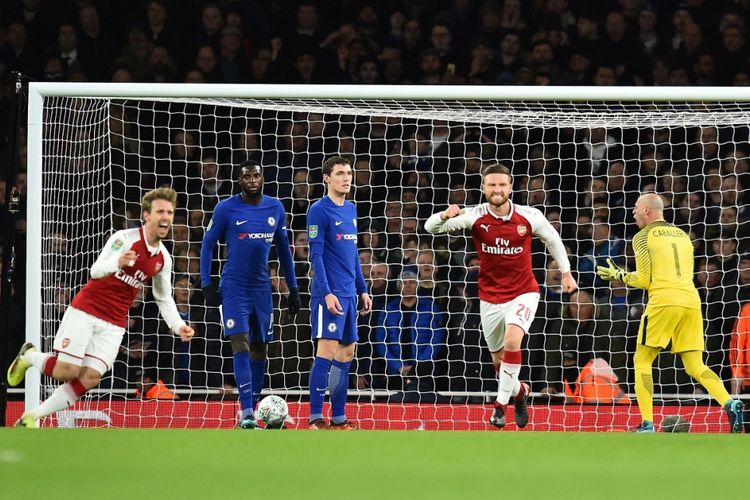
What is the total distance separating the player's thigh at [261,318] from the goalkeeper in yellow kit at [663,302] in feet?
7.37

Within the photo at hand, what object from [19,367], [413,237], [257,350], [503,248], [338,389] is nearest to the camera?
[19,367]

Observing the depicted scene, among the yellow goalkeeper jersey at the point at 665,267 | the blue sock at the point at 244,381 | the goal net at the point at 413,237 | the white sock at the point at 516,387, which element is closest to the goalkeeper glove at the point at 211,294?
the blue sock at the point at 244,381

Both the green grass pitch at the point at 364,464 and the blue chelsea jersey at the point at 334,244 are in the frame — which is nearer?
the green grass pitch at the point at 364,464

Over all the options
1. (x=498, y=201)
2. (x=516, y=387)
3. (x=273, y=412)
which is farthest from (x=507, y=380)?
(x=273, y=412)

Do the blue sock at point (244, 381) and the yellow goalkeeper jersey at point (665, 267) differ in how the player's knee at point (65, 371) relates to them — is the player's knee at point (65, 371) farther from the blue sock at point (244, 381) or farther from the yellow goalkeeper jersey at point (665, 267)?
the yellow goalkeeper jersey at point (665, 267)

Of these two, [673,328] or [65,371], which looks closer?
[65,371]

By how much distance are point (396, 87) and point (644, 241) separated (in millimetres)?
1955

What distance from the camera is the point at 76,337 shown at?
6.91 meters

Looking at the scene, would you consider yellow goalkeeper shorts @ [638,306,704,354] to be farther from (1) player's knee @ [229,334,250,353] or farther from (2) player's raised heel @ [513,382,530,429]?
(1) player's knee @ [229,334,250,353]

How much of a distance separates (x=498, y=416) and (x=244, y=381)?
1.70 m

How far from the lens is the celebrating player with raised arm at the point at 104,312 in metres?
6.91

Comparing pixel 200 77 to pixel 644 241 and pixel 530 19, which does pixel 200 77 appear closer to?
pixel 530 19

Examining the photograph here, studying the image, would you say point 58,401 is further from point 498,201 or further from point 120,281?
point 498,201

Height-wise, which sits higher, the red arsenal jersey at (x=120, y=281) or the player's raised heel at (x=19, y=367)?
the red arsenal jersey at (x=120, y=281)
